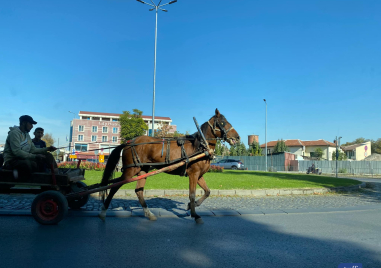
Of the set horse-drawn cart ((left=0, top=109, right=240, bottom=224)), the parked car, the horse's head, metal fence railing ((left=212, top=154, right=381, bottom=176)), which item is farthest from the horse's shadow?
the parked car

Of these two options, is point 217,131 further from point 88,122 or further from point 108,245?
point 88,122

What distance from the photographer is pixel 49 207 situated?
20.4ft

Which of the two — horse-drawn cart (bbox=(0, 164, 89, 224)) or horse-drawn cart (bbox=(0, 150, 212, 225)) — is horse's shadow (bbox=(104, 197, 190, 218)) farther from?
horse-drawn cart (bbox=(0, 164, 89, 224))

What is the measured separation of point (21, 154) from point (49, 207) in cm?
131

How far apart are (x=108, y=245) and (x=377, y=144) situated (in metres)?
105

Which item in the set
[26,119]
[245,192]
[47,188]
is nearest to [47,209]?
[47,188]

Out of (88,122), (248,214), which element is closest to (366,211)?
(248,214)

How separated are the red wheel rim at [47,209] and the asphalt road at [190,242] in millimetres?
255

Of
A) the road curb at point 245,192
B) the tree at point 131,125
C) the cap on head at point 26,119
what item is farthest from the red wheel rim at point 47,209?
the tree at point 131,125

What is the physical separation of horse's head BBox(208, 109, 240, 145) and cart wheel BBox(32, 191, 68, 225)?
148 inches

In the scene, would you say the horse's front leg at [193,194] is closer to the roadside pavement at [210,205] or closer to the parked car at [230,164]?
the roadside pavement at [210,205]

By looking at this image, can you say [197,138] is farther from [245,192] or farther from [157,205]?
[245,192]

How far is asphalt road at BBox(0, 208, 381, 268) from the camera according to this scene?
13.4ft

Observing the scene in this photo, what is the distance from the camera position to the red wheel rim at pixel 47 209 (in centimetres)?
613
